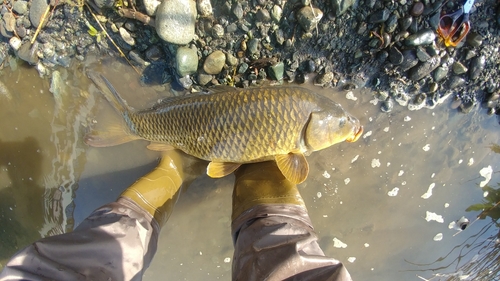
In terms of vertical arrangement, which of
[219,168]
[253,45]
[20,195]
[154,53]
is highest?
[253,45]

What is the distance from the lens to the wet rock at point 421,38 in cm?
219

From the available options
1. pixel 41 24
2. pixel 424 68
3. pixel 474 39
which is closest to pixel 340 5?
pixel 424 68

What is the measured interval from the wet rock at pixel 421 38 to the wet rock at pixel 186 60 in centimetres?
158

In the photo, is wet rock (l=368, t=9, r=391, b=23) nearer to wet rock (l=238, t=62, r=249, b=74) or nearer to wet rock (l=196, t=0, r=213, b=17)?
wet rock (l=238, t=62, r=249, b=74)

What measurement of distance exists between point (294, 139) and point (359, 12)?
3.35ft

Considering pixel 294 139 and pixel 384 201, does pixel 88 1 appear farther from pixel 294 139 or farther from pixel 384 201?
pixel 384 201

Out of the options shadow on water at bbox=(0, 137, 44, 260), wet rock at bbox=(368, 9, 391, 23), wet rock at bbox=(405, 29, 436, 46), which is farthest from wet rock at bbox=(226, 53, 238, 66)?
shadow on water at bbox=(0, 137, 44, 260)

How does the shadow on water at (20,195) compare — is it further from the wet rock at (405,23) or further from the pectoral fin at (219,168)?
the wet rock at (405,23)

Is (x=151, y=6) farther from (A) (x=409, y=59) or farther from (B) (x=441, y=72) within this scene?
(B) (x=441, y=72)

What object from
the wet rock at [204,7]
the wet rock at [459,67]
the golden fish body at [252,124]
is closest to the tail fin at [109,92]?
the golden fish body at [252,124]

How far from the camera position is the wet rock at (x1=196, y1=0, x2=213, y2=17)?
2.13 metres

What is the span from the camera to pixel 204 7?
7.02 feet

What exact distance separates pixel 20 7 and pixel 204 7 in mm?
1453

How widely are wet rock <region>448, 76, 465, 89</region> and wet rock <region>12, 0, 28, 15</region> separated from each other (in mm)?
3391
